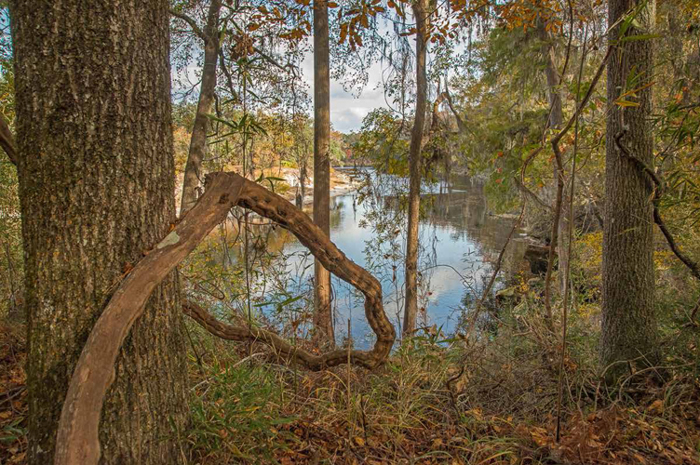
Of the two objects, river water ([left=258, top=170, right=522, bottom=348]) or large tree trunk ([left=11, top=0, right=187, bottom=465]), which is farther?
river water ([left=258, top=170, right=522, bottom=348])

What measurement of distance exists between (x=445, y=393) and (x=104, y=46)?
2229 millimetres

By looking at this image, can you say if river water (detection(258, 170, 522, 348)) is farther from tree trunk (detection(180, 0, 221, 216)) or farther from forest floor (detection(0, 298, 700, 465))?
tree trunk (detection(180, 0, 221, 216))

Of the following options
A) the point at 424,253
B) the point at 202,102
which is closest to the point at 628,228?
the point at 424,253

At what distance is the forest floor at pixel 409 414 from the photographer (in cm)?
156

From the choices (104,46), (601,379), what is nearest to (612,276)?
(601,379)

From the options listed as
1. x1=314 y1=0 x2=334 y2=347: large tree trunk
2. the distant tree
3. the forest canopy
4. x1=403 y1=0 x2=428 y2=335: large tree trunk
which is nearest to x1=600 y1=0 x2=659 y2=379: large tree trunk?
the forest canopy

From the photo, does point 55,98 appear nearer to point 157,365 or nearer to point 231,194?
point 231,194

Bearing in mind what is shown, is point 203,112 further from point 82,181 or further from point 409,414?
point 409,414

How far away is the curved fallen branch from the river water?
0.77 meters

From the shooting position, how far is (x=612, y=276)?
2.72 metres

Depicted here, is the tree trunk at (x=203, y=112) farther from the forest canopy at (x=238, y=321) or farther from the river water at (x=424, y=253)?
the forest canopy at (x=238, y=321)

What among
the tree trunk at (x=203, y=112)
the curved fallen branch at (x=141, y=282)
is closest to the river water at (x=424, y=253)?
the curved fallen branch at (x=141, y=282)

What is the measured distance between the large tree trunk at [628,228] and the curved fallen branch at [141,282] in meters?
1.92

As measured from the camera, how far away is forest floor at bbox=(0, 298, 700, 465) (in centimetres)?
156
